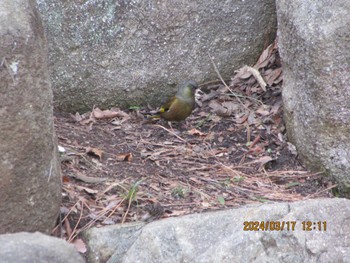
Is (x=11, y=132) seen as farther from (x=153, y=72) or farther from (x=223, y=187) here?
(x=153, y=72)

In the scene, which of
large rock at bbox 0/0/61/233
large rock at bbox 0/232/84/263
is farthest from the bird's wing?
large rock at bbox 0/232/84/263

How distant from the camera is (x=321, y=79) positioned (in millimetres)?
4371

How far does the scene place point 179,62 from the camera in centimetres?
562

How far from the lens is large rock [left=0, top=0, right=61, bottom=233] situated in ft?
11.0

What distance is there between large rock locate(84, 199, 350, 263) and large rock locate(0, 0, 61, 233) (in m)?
0.46

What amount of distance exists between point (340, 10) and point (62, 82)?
218cm

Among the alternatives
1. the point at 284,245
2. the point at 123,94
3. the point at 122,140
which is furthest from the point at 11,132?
the point at 123,94

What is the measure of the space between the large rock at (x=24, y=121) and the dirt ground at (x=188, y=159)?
38cm

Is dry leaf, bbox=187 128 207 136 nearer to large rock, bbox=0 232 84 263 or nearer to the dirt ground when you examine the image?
the dirt ground

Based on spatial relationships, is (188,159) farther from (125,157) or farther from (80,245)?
(80,245)

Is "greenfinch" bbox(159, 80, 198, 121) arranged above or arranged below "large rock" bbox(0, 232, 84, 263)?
below

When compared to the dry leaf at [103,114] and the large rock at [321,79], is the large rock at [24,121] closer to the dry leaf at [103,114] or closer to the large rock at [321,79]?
the large rock at [321,79]

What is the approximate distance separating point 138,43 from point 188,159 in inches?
42.9

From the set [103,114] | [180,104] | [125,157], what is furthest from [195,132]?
[125,157]
